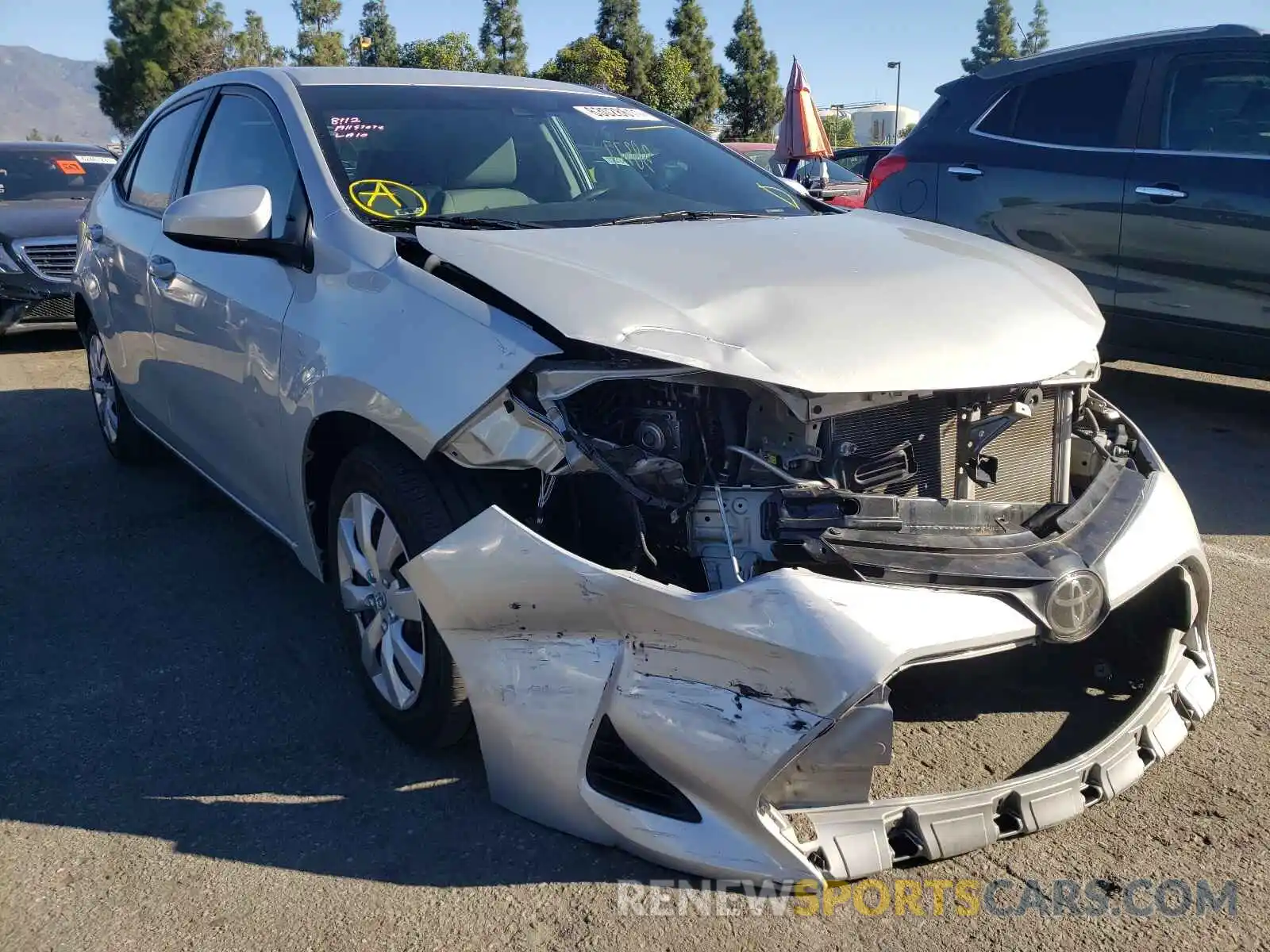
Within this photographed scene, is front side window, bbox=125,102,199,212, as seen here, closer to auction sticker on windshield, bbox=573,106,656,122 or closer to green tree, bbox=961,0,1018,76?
auction sticker on windshield, bbox=573,106,656,122

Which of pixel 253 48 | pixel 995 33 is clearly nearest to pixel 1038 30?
pixel 995 33

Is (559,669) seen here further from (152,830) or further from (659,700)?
(152,830)

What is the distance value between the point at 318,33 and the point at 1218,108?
49.2 metres

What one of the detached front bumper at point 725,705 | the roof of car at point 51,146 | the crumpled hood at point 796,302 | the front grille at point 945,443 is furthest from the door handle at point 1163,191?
the roof of car at point 51,146

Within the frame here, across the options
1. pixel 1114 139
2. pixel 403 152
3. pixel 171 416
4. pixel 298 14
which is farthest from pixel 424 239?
pixel 298 14

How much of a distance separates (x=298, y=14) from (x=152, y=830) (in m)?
52.1

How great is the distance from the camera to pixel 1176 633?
276 cm

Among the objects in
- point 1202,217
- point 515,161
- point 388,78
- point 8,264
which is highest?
point 388,78

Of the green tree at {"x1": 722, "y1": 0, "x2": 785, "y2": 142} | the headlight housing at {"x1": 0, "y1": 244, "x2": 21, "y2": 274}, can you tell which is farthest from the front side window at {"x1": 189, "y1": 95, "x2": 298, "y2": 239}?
the green tree at {"x1": 722, "y1": 0, "x2": 785, "y2": 142}

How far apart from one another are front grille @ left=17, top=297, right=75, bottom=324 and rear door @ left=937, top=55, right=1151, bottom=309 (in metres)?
6.81

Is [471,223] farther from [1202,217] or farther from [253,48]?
[253,48]

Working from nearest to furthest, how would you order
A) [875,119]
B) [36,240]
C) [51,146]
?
1. [36,240]
2. [51,146]
3. [875,119]

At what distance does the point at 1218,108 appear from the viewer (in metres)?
5.38

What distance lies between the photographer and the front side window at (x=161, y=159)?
14.2ft
